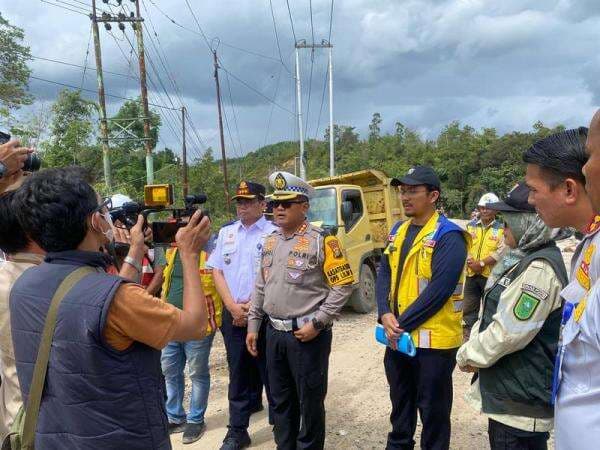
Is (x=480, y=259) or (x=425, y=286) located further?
(x=480, y=259)

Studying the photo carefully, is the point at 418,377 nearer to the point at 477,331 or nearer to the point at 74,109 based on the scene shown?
the point at 477,331

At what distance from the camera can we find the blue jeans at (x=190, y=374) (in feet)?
11.3

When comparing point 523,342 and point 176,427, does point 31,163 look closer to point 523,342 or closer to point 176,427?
point 176,427

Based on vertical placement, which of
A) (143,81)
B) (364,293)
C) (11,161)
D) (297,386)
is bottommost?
(364,293)

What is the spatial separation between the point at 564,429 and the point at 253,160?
6759 centimetres

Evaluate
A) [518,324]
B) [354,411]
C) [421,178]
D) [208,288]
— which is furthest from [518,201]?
[354,411]

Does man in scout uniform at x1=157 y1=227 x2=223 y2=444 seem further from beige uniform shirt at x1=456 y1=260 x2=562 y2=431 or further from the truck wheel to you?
the truck wheel

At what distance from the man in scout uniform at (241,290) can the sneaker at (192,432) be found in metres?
0.33

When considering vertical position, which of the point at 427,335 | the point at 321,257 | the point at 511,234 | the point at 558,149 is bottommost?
the point at 427,335

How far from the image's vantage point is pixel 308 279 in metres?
2.77

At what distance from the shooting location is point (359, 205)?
750 cm

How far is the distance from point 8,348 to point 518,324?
2047 millimetres

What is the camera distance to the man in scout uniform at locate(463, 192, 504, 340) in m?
5.32

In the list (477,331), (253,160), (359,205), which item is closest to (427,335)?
(477,331)
